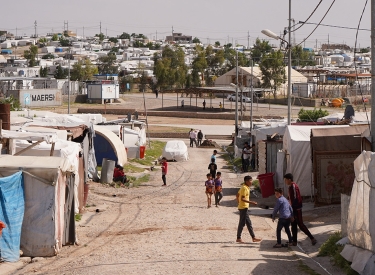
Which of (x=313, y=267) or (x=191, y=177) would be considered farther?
(x=191, y=177)

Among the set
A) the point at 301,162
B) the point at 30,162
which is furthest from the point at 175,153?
the point at 30,162

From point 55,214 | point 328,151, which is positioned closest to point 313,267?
point 55,214

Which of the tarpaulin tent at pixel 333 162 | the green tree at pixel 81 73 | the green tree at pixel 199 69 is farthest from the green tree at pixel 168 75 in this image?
the tarpaulin tent at pixel 333 162

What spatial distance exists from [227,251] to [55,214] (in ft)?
10.8

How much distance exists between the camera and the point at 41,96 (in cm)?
7356

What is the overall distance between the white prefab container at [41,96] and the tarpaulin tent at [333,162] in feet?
171

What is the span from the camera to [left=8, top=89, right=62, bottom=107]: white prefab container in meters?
69.6

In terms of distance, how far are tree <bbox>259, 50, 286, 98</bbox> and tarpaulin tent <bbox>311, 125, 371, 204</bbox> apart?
222ft

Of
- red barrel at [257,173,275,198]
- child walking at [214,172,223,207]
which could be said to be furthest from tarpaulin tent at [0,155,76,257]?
red barrel at [257,173,275,198]

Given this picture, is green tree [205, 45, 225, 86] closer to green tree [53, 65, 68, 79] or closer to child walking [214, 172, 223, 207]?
green tree [53, 65, 68, 79]

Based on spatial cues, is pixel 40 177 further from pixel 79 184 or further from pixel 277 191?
pixel 79 184

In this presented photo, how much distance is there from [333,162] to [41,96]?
56759 mm

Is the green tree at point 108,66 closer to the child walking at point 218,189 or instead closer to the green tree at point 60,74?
the green tree at point 60,74

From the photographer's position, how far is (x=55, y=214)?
13.8m
